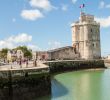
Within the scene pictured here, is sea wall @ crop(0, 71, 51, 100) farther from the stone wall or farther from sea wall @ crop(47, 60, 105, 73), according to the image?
the stone wall

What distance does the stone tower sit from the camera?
62.0 metres

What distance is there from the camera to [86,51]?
204 ft

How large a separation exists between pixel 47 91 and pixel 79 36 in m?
41.4

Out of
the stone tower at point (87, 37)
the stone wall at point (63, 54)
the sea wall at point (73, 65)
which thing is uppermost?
the stone tower at point (87, 37)

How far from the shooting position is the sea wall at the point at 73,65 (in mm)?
45125

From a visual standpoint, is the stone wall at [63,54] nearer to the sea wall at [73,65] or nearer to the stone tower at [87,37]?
the stone tower at [87,37]

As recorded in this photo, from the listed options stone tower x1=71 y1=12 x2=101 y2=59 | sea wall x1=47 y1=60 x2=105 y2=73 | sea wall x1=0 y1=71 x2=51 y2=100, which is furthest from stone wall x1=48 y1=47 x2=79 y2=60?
sea wall x1=0 y1=71 x2=51 y2=100

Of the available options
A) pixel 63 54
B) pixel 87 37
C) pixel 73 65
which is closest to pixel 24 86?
pixel 73 65

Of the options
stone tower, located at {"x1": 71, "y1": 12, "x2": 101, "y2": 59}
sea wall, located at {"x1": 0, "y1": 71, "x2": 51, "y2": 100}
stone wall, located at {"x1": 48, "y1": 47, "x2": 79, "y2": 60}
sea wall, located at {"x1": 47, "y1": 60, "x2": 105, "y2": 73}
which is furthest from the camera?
stone tower, located at {"x1": 71, "y1": 12, "x2": 101, "y2": 59}

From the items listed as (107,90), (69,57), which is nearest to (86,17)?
(69,57)

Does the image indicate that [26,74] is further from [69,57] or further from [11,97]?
[69,57]

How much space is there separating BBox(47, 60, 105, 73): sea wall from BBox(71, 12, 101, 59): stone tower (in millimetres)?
5816

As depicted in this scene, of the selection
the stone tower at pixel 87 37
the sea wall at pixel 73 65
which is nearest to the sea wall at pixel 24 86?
the sea wall at pixel 73 65

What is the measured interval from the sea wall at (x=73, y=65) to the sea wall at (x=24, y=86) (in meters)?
20.1
